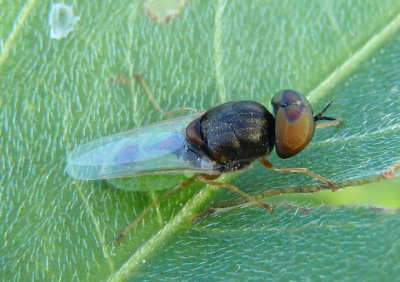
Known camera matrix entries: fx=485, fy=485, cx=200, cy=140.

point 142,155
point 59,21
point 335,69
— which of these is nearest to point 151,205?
point 142,155

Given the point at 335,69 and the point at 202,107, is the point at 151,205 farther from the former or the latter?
the point at 335,69

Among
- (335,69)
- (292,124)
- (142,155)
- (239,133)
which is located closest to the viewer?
(292,124)

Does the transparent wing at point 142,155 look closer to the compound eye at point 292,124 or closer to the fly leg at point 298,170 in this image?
the fly leg at point 298,170

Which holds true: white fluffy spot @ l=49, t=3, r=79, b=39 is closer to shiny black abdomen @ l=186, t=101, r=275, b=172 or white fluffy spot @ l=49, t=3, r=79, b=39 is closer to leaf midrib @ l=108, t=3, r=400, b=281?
leaf midrib @ l=108, t=3, r=400, b=281

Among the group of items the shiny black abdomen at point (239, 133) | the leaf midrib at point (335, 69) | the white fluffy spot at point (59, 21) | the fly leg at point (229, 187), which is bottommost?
the fly leg at point (229, 187)

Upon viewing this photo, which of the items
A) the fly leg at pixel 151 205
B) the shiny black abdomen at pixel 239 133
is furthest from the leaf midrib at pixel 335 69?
the shiny black abdomen at pixel 239 133

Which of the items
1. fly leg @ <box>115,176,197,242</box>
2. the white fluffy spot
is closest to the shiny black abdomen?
fly leg @ <box>115,176,197,242</box>
